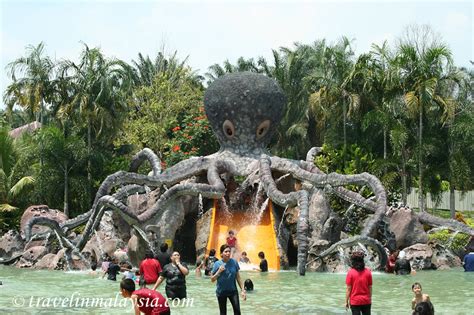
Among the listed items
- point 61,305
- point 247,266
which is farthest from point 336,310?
point 247,266

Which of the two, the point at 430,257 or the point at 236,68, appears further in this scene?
the point at 236,68

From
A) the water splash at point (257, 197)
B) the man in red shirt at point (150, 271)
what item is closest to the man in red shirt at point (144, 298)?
the man in red shirt at point (150, 271)

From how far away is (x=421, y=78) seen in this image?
2877 cm

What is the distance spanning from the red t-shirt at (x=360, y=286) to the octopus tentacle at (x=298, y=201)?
968cm

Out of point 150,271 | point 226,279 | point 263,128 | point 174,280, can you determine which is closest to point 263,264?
point 263,128

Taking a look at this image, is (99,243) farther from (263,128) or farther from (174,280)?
(174,280)

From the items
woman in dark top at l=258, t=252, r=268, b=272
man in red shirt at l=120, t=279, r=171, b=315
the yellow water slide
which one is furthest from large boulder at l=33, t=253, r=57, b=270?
man in red shirt at l=120, t=279, r=171, b=315

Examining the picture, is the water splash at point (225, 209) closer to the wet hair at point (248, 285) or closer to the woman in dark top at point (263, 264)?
the woman in dark top at point (263, 264)

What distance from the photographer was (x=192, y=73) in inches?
1796

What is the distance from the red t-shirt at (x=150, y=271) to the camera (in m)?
11.5

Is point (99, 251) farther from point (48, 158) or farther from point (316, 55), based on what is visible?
point (316, 55)

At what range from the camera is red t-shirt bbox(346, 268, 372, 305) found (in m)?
8.98

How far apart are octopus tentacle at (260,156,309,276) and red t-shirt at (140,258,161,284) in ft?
25.2

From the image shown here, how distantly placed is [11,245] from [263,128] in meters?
9.61
